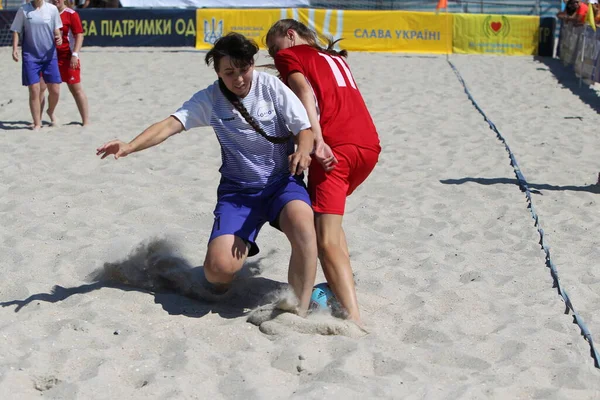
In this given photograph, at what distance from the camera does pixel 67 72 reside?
9.34m

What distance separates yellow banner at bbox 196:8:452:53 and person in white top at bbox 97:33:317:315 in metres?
14.5

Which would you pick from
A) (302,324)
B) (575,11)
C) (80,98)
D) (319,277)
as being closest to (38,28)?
(80,98)

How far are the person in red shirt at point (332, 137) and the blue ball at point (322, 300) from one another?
108mm

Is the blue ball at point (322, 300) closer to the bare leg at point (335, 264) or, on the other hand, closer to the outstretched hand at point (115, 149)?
the bare leg at point (335, 264)

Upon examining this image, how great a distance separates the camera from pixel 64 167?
738cm

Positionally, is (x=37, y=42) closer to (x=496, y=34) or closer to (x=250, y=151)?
(x=250, y=151)

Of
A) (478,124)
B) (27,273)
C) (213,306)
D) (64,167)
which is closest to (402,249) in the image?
(213,306)

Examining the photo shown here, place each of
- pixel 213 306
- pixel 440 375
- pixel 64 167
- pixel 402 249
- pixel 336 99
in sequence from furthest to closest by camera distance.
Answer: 1. pixel 64 167
2. pixel 402 249
3. pixel 213 306
4. pixel 336 99
5. pixel 440 375

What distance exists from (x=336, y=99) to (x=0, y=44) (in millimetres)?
14993

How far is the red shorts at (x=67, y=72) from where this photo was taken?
9.30 meters

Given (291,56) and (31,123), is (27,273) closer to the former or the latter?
(291,56)

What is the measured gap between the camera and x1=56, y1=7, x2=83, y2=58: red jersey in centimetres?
935

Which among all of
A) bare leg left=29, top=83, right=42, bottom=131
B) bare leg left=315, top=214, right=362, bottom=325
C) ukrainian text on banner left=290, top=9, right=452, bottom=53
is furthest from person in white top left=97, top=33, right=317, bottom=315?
ukrainian text on banner left=290, top=9, right=452, bottom=53

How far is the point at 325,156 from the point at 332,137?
237mm
